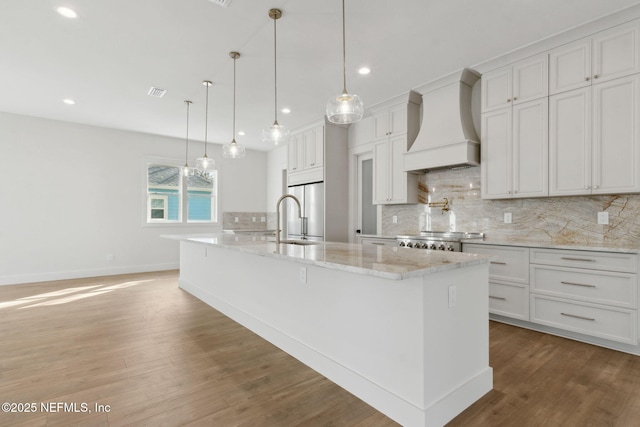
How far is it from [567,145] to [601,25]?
1.03 m

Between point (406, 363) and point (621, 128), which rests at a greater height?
point (621, 128)

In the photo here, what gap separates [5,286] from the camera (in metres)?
5.14

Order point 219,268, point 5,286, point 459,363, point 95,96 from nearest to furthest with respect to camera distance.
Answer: point 459,363 → point 219,268 → point 95,96 → point 5,286

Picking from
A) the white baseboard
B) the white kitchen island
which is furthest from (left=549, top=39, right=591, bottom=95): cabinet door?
the white baseboard

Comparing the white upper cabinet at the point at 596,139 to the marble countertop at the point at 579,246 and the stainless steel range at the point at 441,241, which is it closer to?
the marble countertop at the point at 579,246

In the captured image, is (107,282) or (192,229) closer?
(107,282)

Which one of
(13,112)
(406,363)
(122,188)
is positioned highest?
(13,112)

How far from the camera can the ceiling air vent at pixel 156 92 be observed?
14.0ft

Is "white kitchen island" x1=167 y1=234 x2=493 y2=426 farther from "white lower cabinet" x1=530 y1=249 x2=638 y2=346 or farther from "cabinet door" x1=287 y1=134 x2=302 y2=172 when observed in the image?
"cabinet door" x1=287 y1=134 x2=302 y2=172

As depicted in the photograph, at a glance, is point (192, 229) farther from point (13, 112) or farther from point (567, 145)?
point (567, 145)

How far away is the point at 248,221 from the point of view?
7832 millimetres

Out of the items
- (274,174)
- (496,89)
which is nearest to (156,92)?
(274,174)

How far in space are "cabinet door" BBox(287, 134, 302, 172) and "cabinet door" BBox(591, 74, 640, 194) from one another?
14.1 ft

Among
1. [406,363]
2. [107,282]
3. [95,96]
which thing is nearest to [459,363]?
[406,363]
